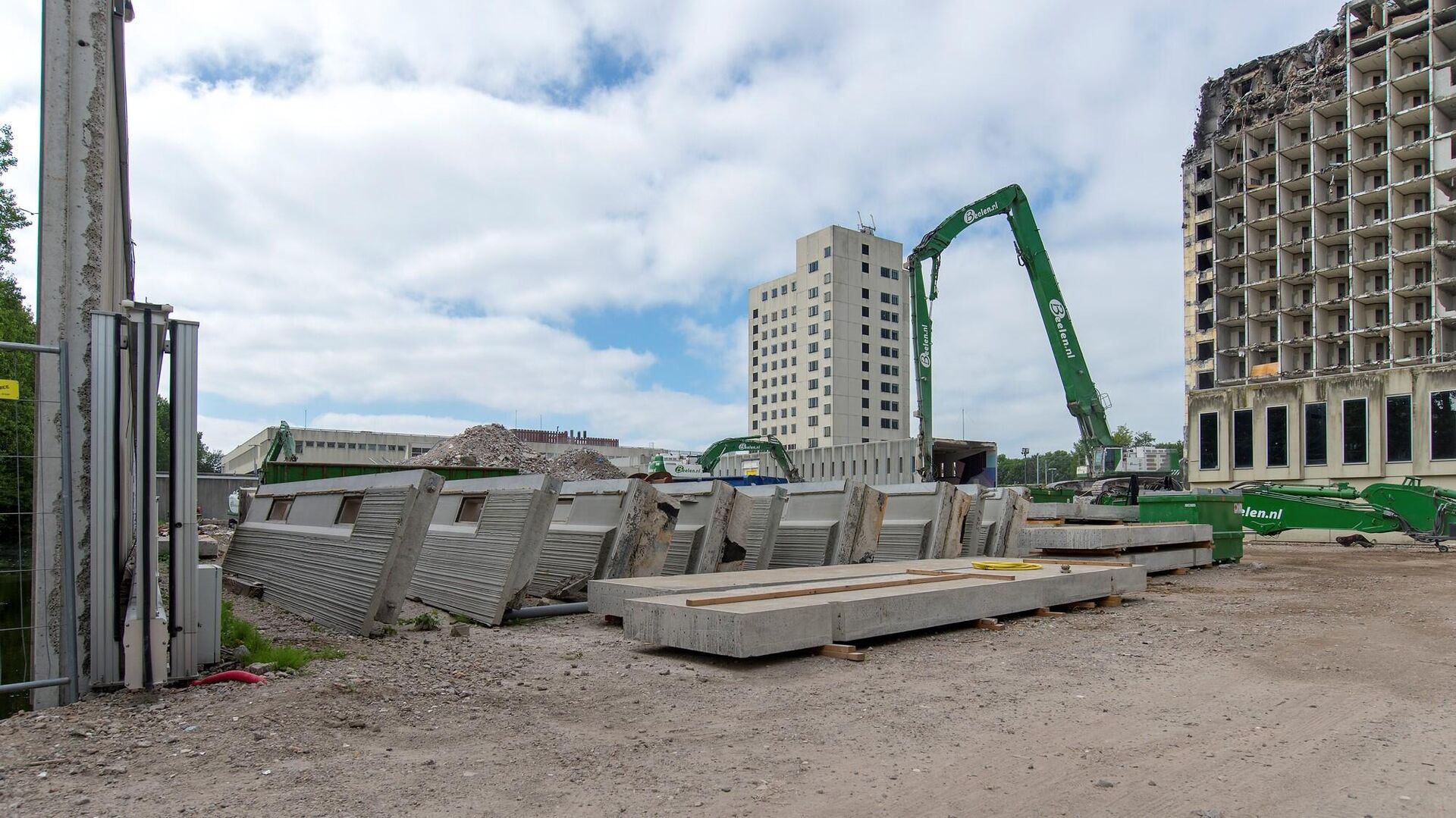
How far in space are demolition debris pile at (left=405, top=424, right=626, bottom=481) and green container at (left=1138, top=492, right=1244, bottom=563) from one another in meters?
15.3

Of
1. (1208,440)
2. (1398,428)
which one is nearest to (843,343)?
(1208,440)

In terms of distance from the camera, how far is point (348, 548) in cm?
790

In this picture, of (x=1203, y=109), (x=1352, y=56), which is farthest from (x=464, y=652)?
(x=1203, y=109)

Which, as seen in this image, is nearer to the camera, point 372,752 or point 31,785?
point 31,785

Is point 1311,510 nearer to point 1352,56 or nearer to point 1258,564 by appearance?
point 1258,564

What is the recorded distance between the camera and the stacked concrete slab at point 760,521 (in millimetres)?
10336

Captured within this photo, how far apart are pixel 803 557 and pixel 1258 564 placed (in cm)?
1173

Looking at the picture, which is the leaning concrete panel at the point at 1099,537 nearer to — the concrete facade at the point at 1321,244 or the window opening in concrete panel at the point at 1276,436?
the concrete facade at the point at 1321,244

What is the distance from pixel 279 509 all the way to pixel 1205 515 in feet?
52.1

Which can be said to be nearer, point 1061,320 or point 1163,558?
point 1163,558

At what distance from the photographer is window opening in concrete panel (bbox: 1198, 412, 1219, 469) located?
4394cm

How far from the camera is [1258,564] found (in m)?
17.5

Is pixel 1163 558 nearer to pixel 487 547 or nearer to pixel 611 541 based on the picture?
pixel 611 541

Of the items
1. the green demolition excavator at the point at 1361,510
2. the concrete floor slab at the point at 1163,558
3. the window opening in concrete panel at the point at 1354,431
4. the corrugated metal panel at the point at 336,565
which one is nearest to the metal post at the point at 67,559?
the corrugated metal panel at the point at 336,565
